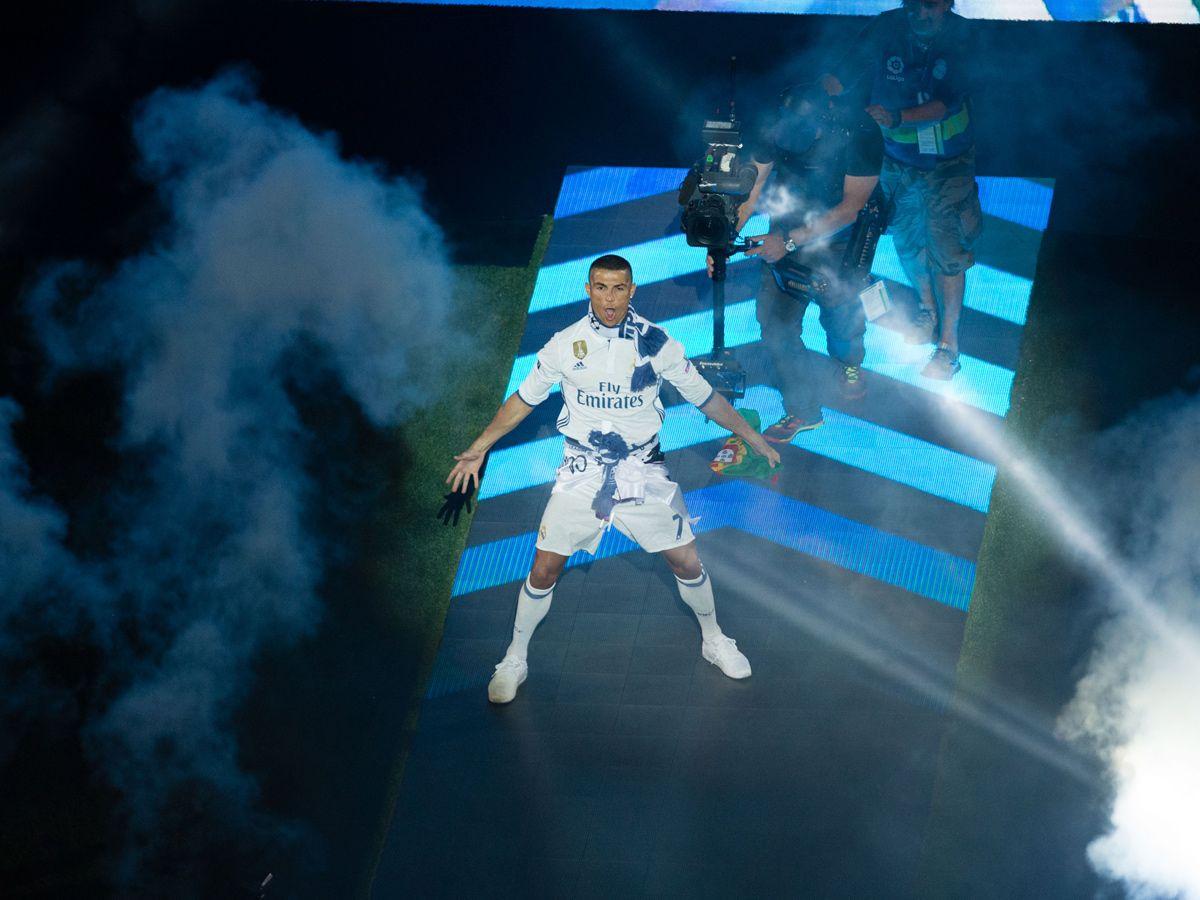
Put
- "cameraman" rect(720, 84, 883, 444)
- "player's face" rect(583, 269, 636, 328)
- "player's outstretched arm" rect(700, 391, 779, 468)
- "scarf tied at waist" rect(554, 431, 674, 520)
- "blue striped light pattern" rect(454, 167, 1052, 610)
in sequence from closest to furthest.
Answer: "player's face" rect(583, 269, 636, 328) → "scarf tied at waist" rect(554, 431, 674, 520) → "player's outstretched arm" rect(700, 391, 779, 468) → "cameraman" rect(720, 84, 883, 444) → "blue striped light pattern" rect(454, 167, 1052, 610)

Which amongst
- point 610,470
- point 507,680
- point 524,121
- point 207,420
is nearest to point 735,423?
point 610,470

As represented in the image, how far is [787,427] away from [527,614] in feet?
5.80

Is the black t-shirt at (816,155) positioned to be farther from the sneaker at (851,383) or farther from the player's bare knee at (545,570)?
the player's bare knee at (545,570)

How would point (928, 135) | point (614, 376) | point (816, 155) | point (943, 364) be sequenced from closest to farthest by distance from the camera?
point (614, 376) < point (816, 155) < point (928, 135) < point (943, 364)

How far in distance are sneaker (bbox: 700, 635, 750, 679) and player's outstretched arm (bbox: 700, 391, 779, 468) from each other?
82 cm

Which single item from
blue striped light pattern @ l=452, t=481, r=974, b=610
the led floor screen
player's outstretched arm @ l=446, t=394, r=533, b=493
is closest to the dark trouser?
blue striped light pattern @ l=452, t=481, r=974, b=610

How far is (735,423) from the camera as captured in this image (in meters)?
4.58

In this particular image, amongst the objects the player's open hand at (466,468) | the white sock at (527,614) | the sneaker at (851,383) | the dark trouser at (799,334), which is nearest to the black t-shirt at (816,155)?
the dark trouser at (799,334)

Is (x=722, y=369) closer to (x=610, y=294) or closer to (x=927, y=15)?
(x=610, y=294)

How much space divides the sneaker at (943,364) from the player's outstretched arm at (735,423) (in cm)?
180

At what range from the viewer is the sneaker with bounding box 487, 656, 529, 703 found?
484cm

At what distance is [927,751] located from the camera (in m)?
4.61

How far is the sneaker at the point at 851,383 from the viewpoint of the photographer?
19.2 feet

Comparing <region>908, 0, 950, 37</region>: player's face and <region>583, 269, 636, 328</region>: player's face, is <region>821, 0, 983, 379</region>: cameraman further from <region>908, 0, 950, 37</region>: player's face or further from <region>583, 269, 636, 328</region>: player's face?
<region>583, 269, 636, 328</region>: player's face
